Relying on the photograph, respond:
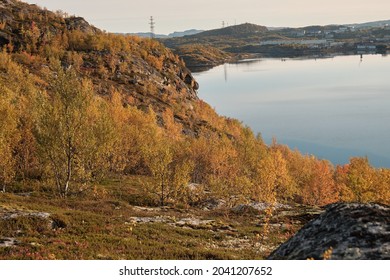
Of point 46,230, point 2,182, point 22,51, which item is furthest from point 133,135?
point 22,51

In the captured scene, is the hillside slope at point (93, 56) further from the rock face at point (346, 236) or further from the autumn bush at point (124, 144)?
the rock face at point (346, 236)

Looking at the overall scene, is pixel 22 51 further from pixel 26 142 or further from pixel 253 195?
pixel 253 195

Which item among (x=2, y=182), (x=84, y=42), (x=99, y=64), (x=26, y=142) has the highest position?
(x=84, y=42)

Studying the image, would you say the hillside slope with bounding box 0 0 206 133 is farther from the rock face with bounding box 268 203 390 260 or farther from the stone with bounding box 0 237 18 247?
the rock face with bounding box 268 203 390 260

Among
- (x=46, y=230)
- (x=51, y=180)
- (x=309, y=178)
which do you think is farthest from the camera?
(x=309, y=178)

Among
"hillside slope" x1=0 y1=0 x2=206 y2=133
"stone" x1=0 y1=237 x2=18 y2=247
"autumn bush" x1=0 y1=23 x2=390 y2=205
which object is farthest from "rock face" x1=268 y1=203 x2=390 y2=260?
"hillside slope" x1=0 y1=0 x2=206 y2=133

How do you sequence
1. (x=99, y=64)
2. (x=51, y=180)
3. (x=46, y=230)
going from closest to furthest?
(x=46, y=230) < (x=51, y=180) < (x=99, y=64)

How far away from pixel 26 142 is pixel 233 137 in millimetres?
98018

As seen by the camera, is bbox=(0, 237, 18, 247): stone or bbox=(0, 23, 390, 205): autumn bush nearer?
bbox=(0, 237, 18, 247): stone

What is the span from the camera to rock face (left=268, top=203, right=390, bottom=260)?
12.0 meters

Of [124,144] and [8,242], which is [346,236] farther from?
[124,144]

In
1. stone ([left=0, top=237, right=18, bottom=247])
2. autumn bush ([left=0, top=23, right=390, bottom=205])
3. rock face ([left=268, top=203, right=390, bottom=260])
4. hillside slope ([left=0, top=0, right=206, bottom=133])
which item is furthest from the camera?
hillside slope ([left=0, top=0, right=206, bottom=133])

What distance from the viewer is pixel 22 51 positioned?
144m

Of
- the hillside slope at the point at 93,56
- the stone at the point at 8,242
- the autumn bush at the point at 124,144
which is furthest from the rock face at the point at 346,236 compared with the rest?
the hillside slope at the point at 93,56
